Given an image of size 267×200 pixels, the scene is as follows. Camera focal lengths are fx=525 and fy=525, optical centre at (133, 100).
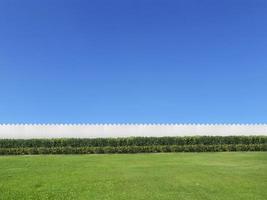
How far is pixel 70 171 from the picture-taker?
21906 mm

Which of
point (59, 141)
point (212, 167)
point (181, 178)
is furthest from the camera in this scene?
point (59, 141)

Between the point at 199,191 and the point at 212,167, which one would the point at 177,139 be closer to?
the point at 212,167

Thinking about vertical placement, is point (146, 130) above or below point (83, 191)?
above

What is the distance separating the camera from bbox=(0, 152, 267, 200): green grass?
17.7 m

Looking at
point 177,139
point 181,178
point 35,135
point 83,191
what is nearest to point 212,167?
point 181,178

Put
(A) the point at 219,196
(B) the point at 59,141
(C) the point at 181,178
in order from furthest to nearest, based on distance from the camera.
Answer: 1. (B) the point at 59,141
2. (C) the point at 181,178
3. (A) the point at 219,196

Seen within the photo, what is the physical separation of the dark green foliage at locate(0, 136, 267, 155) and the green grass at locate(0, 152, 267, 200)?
749 cm

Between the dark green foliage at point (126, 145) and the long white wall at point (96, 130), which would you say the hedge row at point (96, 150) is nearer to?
the dark green foliage at point (126, 145)

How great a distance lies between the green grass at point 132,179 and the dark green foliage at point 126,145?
24.6 ft

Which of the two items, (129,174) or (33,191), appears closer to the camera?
(33,191)

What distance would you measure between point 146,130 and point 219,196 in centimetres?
2511

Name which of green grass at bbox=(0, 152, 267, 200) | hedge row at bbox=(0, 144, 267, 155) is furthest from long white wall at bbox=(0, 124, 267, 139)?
green grass at bbox=(0, 152, 267, 200)

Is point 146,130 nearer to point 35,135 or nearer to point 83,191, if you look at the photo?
point 35,135

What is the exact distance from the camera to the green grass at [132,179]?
1766cm
